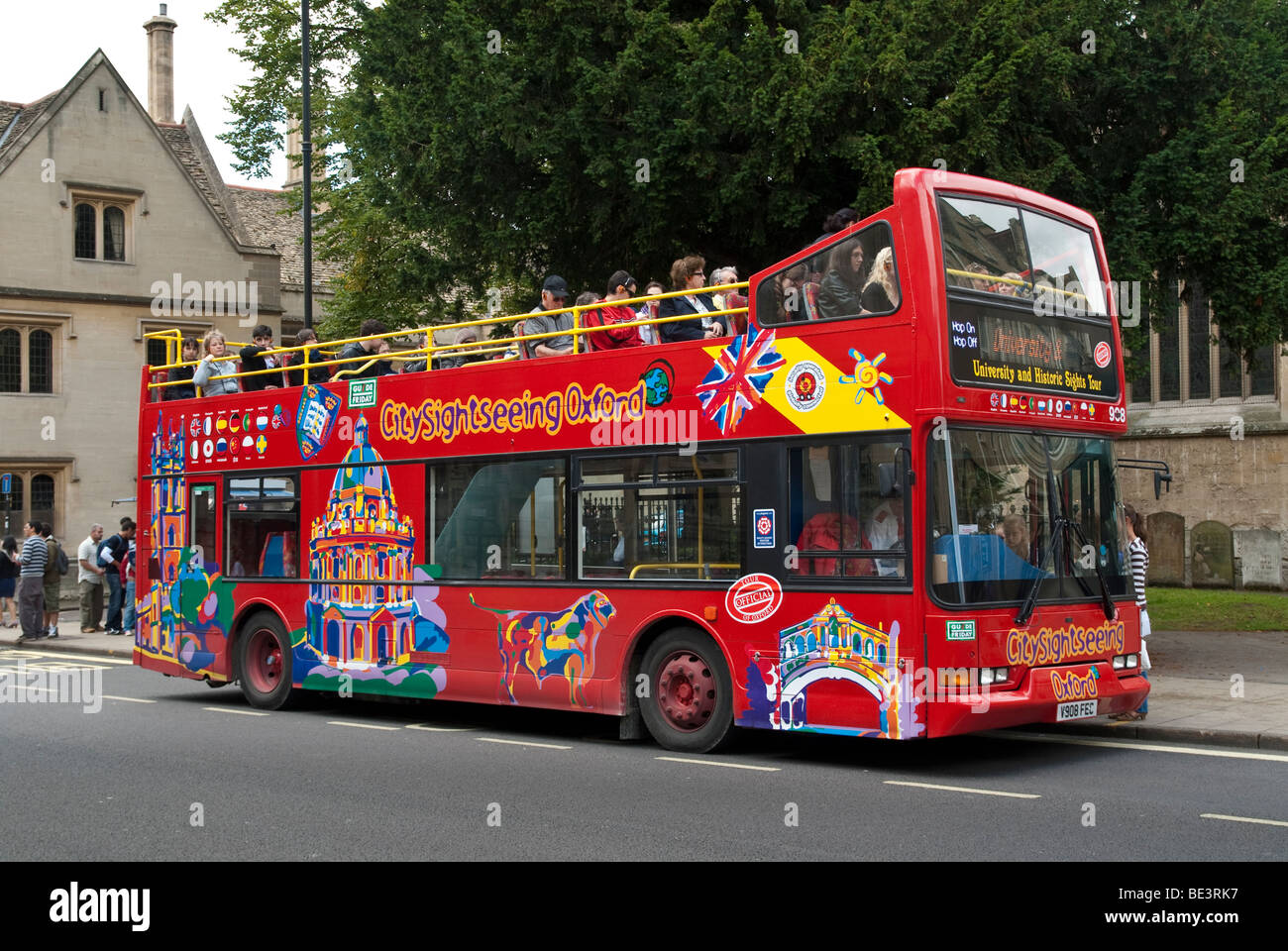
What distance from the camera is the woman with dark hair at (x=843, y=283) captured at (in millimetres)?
10391

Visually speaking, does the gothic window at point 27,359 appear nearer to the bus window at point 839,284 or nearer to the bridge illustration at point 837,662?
the bus window at point 839,284

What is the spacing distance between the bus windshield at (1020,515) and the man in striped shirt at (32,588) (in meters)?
20.2

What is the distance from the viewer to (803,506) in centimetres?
1064

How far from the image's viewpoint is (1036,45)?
1446cm

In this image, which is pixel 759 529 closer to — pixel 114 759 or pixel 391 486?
pixel 391 486

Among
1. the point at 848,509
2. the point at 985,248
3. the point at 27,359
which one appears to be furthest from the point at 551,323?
the point at 27,359

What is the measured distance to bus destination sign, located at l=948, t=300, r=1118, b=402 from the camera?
10.1 m

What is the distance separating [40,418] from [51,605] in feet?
36.9

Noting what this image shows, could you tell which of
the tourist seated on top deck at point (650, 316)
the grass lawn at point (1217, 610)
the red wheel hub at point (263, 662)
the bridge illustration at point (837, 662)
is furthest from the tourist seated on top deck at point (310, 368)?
the grass lawn at point (1217, 610)

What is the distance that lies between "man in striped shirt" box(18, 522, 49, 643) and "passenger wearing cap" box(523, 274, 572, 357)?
1604cm

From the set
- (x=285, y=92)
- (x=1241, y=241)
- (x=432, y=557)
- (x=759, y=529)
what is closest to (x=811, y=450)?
(x=759, y=529)

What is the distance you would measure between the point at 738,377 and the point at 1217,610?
15.6m

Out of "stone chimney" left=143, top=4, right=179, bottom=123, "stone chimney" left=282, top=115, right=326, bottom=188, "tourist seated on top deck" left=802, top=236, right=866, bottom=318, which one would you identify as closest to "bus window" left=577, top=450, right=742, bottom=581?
"tourist seated on top deck" left=802, top=236, right=866, bottom=318

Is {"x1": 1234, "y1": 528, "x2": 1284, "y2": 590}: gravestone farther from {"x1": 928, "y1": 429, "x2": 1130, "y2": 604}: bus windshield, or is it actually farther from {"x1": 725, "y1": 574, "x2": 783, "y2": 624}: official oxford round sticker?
{"x1": 725, "y1": 574, "x2": 783, "y2": 624}: official oxford round sticker
